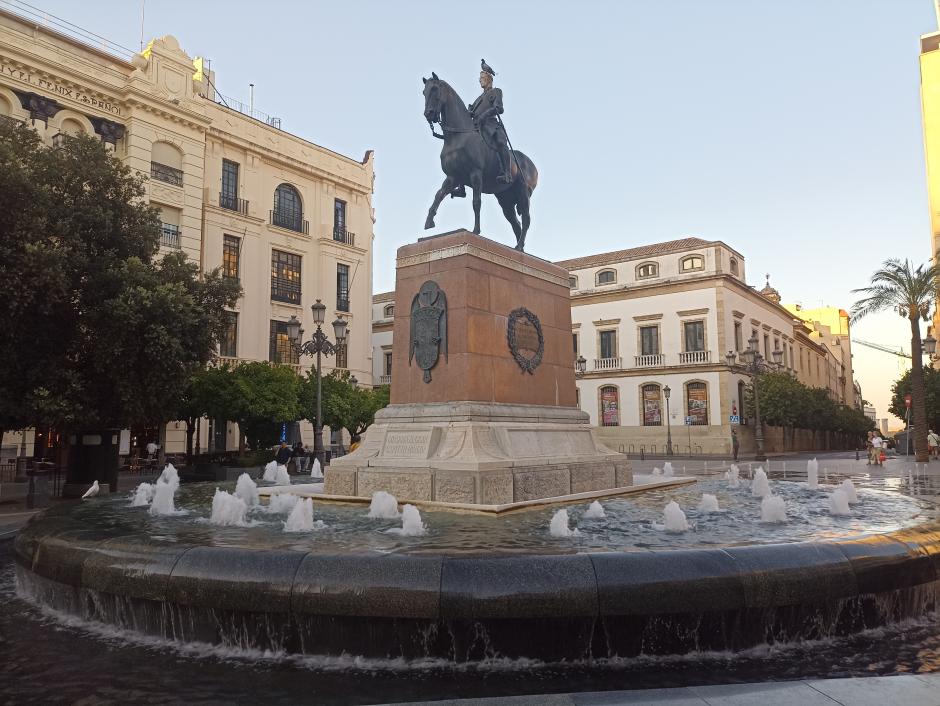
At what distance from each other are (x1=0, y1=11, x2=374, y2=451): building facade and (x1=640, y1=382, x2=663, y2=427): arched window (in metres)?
21.5

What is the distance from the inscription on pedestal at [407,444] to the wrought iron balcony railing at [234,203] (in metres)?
28.5

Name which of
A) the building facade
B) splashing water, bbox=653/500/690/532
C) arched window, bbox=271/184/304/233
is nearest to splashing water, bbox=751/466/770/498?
splashing water, bbox=653/500/690/532

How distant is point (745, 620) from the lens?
5.14 metres

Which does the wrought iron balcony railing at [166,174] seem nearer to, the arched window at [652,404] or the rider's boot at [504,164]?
the rider's boot at [504,164]

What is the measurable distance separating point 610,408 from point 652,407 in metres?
3.36

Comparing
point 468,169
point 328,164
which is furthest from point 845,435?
point 468,169

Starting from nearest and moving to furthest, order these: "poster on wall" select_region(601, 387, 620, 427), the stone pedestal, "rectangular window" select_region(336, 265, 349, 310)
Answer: the stone pedestal
"rectangular window" select_region(336, 265, 349, 310)
"poster on wall" select_region(601, 387, 620, 427)

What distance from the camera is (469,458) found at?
33.2 ft

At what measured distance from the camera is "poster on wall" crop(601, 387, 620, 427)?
52312 millimetres

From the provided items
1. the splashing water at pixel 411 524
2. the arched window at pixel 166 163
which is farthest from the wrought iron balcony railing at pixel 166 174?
the splashing water at pixel 411 524

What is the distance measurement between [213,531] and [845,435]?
3252 inches

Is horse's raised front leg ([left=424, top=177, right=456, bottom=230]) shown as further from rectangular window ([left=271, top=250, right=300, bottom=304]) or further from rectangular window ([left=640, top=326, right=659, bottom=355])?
rectangular window ([left=640, top=326, right=659, bottom=355])

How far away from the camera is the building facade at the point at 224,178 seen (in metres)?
29.0

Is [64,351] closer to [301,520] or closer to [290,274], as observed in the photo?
[301,520]
